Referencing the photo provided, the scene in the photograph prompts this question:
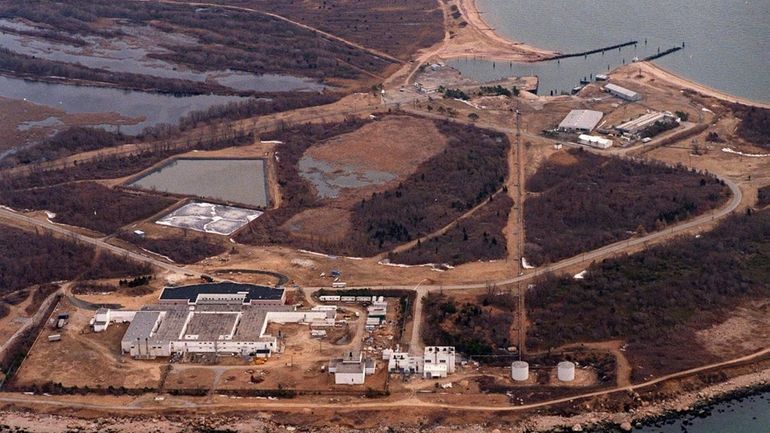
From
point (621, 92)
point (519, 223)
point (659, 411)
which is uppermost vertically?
point (621, 92)

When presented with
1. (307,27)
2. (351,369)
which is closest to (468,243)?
(351,369)

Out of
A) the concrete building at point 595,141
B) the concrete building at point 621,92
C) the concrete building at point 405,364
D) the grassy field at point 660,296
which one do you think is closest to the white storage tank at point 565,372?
the grassy field at point 660,296

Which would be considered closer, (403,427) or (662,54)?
(403,427)

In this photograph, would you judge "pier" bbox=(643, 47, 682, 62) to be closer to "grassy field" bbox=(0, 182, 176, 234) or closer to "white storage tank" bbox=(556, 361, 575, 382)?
"grassy field" bbox=(0, 182, 176, 234)

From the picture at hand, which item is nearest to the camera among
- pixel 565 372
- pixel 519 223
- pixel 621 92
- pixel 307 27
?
pixel 565 372

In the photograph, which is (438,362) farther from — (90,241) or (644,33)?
(644,33)

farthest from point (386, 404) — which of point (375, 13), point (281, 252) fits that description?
point (375, 13)

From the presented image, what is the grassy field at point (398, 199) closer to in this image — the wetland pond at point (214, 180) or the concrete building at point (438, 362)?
the wetland pond at point (214, 180)
